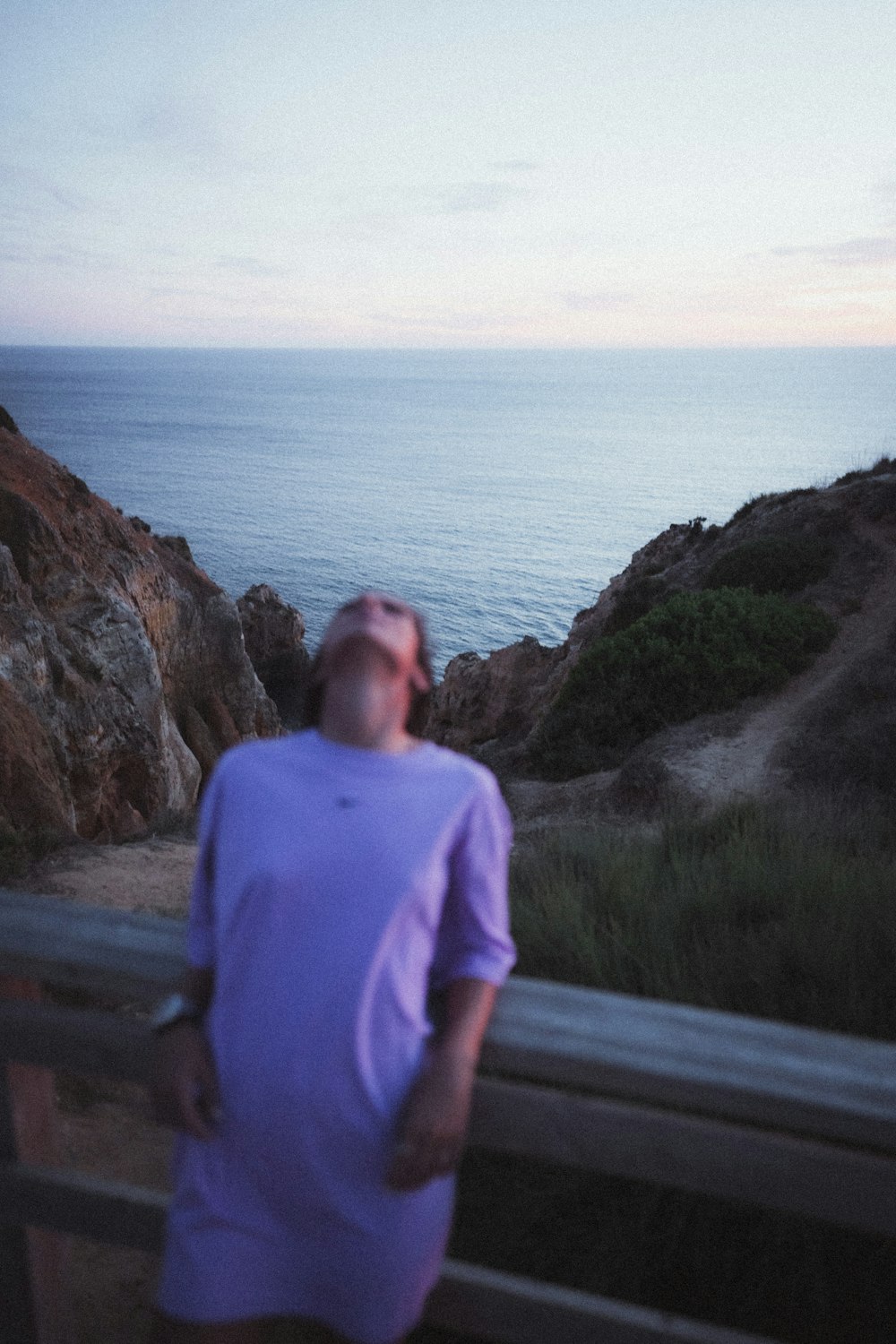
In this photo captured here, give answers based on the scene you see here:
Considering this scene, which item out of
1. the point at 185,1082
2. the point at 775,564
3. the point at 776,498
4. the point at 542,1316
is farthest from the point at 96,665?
the point at 776,498

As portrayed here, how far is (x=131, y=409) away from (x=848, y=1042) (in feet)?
528

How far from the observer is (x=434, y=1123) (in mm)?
1561

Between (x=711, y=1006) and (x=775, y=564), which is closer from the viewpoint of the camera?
(x=711, y=1006)

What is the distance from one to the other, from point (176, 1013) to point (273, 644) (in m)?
39.3

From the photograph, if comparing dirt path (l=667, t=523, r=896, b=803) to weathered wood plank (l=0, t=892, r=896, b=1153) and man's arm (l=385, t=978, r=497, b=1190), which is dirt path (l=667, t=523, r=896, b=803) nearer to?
weathered wood plank (l=0, t=892, r=896, b=1153)

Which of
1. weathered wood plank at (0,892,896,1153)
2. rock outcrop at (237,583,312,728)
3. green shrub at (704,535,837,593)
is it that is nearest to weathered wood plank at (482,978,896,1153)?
weathered wood plank at (0,892,896,1153)

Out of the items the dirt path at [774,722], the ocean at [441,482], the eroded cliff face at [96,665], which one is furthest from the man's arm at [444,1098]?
the ocean at [441,482]

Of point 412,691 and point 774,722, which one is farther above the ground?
point 412,691

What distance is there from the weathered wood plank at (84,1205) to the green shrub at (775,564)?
1721 cm

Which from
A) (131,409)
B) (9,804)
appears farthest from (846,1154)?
(131,409)

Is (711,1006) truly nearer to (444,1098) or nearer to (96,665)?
(444,1098)

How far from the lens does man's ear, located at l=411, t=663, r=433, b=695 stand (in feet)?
6.49

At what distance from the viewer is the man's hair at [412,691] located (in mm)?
2010

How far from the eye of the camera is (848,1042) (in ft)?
5.47
